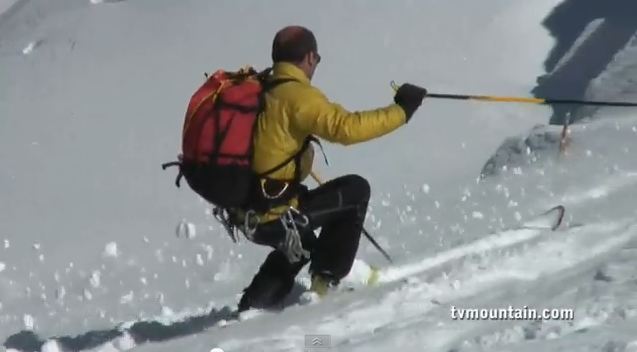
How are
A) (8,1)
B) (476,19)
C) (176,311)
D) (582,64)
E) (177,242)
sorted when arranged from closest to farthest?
(176,311) < (177,242) < (582,64) < (476,19) < (8,1)

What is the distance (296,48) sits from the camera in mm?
4828

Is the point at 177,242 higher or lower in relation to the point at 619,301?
lower

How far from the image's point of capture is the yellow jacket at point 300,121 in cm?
463

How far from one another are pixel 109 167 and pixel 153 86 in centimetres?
364

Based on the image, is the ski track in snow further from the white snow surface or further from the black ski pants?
the black ski pants

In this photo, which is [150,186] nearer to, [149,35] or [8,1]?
[149,35]

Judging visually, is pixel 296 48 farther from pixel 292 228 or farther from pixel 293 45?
pixel 292 228

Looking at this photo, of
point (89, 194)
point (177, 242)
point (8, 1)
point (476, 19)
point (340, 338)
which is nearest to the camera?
point (340, 338)

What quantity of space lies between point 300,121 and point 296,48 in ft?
1.15

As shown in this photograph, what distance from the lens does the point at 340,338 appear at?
14.7 feet

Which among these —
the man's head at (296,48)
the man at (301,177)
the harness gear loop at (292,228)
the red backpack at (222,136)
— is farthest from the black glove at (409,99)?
the harness gear loop at (292,228)

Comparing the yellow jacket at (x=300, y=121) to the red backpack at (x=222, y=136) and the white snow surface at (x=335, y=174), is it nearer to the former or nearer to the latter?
the red backpack at (x=222, y=136)

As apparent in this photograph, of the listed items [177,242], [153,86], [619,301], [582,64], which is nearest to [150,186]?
[177,242]

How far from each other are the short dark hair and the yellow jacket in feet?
0.13
